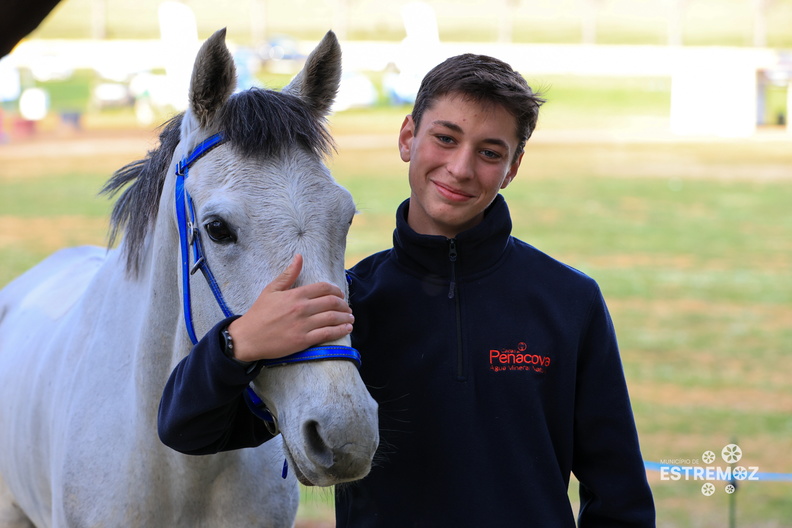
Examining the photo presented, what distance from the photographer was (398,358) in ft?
6.95

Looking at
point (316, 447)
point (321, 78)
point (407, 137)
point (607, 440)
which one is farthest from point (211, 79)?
point (607, 440)

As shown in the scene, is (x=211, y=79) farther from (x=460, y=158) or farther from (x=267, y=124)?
(x=460, y=158)

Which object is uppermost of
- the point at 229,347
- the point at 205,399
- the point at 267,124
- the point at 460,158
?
the point at 267,124

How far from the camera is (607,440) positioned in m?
2.05

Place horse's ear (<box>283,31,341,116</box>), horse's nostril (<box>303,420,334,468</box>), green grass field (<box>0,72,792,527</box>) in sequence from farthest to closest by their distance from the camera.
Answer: green grass field (<box>0,72,792,527</box>), horse's ear (<box>283,31,341,116</box>), horse's nostril (<box>303,420,334,468</box>)

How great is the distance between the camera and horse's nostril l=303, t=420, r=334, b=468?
1723 millimetres

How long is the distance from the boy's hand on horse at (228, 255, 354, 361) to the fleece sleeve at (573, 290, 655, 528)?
25.7 inches

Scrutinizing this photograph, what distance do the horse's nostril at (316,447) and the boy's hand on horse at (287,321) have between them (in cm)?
16

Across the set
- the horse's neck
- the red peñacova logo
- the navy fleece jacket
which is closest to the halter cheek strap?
the horse's neck

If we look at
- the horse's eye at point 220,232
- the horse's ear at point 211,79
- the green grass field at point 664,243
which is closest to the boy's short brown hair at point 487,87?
the green grass field at point 664,243

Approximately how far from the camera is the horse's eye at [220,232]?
1.92 m

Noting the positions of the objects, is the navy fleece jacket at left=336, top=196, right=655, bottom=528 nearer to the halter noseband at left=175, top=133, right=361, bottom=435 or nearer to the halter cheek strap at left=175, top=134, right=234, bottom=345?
the halter noseband at left=175, top=133, right=361, bottom=435

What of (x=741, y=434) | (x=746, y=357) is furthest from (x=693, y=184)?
(x=741, y=434)

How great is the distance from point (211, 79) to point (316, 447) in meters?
0.93
